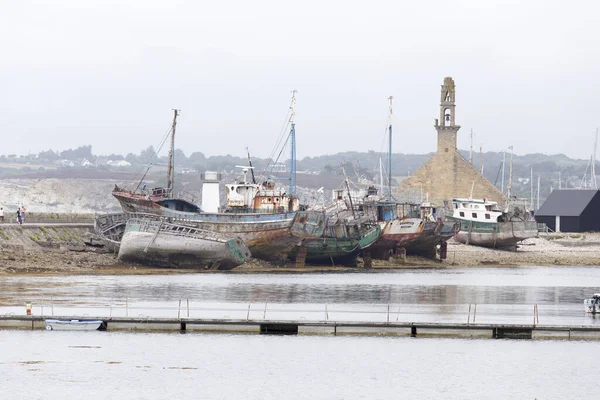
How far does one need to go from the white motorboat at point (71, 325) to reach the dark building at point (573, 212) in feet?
287

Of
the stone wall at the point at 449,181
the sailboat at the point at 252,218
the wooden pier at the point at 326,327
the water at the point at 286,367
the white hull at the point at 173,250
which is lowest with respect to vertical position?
the water at the point at 286,367

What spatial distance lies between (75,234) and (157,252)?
13.0 meters

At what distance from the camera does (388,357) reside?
4012 centimetres

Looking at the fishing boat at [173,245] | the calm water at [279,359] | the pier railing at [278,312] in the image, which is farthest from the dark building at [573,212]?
the pier railing at [278,312]

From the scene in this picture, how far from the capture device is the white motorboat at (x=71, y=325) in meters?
42.2

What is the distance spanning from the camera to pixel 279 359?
39.8 metres

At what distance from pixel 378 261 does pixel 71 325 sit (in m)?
52.4

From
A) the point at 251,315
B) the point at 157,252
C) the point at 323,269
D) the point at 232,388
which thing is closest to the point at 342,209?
the point at 323,269

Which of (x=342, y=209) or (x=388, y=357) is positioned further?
(x=342, y=209)

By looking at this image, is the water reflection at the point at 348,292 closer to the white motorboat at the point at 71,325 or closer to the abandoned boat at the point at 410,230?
the white motorboat at the point at 71,325

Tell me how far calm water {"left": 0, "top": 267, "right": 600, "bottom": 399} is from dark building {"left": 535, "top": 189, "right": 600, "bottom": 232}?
232ft

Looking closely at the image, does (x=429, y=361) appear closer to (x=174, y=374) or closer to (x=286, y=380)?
(x=286, y=380)

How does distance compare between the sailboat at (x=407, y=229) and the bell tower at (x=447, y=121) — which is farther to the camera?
the bell tower at (x=447, y=121)

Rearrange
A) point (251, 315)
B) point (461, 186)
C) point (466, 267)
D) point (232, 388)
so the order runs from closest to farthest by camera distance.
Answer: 1. point (232, 388)
2. point (251, 315)
3. point (466, 267)
4. point (461, 186)
